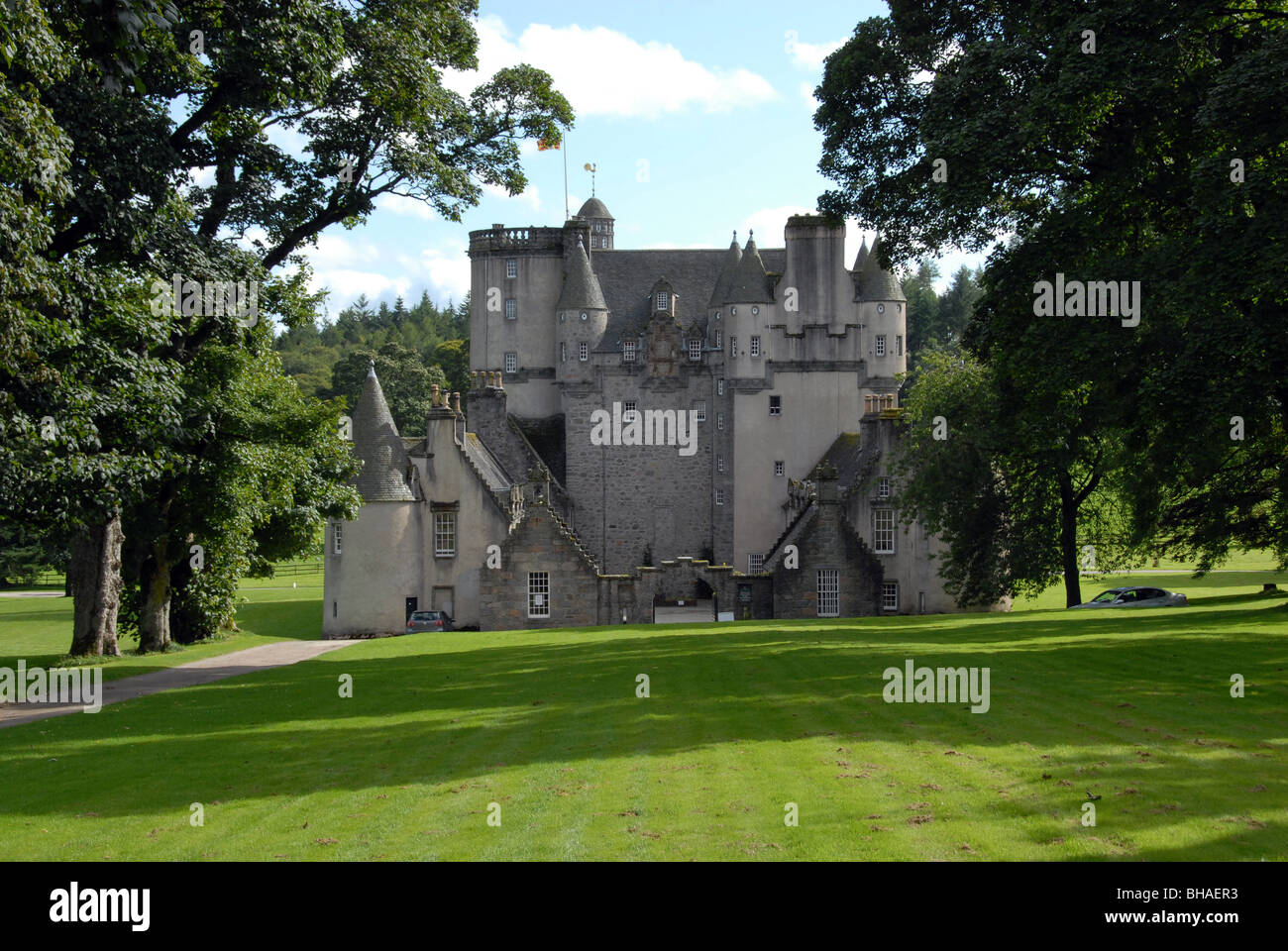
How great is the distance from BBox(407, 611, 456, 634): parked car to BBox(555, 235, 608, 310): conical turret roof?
24479 millimetres

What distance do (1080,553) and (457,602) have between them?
27884mm

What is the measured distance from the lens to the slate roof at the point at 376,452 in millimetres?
51188

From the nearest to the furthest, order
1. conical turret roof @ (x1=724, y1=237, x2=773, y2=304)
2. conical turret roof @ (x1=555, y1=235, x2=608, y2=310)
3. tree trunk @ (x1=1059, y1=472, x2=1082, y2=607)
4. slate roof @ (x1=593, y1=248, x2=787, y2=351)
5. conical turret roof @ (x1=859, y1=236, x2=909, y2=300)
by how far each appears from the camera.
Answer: tree trunk @ (x1=1059, y1=472, x2=1082, y2=607) → conical turret roof @ (x1=724, y1=237, x2=773, y2=304) → conical turret roof @ (x1=859, y1=236, x2=909, y2=300) → conical turret roof @ (x1=555, y1=235, x2=608, y2=310) → slate roof @ (x1=593, y1=248, x2=787, y2=351)

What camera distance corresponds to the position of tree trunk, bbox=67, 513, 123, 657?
29688 millimetres

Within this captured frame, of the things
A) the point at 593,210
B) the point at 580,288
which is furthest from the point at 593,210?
the point at 580,288

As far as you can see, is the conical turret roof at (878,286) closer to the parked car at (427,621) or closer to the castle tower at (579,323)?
the castle tower at (579,323)

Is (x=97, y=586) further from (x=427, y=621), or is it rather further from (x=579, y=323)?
(x=579, y=323)

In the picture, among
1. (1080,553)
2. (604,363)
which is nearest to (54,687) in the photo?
(1080,553)

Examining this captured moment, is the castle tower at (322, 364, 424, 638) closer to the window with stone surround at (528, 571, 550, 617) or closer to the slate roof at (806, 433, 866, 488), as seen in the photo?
the window with stone surround at (528, 571, 550, 617)

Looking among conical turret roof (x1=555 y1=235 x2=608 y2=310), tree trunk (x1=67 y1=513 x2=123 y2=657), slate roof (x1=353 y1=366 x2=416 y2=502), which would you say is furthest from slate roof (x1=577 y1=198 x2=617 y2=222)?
tree trunk (x1=67 y1=513 x2=123 y2=657)

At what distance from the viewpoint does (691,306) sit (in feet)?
233

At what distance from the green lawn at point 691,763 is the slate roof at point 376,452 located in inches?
1014

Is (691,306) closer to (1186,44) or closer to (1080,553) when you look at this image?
(1080,553)

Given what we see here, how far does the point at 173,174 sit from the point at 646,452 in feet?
146
